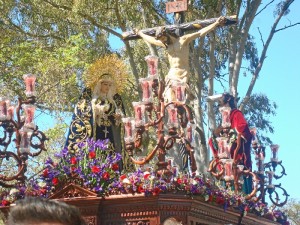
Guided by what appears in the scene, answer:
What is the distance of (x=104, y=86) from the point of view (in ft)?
33.6

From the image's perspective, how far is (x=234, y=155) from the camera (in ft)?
33.5

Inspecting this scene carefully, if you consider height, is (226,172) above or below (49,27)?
below

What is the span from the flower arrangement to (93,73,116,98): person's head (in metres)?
1.60

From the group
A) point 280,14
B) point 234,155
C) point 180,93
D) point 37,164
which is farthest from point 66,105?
point 180,93

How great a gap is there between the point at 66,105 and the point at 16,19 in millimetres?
2993

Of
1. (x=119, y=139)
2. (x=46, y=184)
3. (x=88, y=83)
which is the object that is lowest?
(x=46, y=184)

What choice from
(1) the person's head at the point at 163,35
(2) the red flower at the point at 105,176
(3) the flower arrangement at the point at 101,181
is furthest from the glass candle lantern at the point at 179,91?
(1) the person's head at the point at 163,35

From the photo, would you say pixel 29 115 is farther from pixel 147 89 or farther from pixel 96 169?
pixel 147 89

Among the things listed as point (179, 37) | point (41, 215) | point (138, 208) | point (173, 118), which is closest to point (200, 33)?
point (179, 37)

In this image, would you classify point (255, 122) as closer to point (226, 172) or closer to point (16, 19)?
point (16, 19)

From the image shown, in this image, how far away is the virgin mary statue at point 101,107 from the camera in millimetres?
10070

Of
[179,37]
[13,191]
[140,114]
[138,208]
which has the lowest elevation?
[138,208]

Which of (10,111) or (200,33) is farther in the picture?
(200,33)

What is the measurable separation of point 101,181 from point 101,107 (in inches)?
85.4
